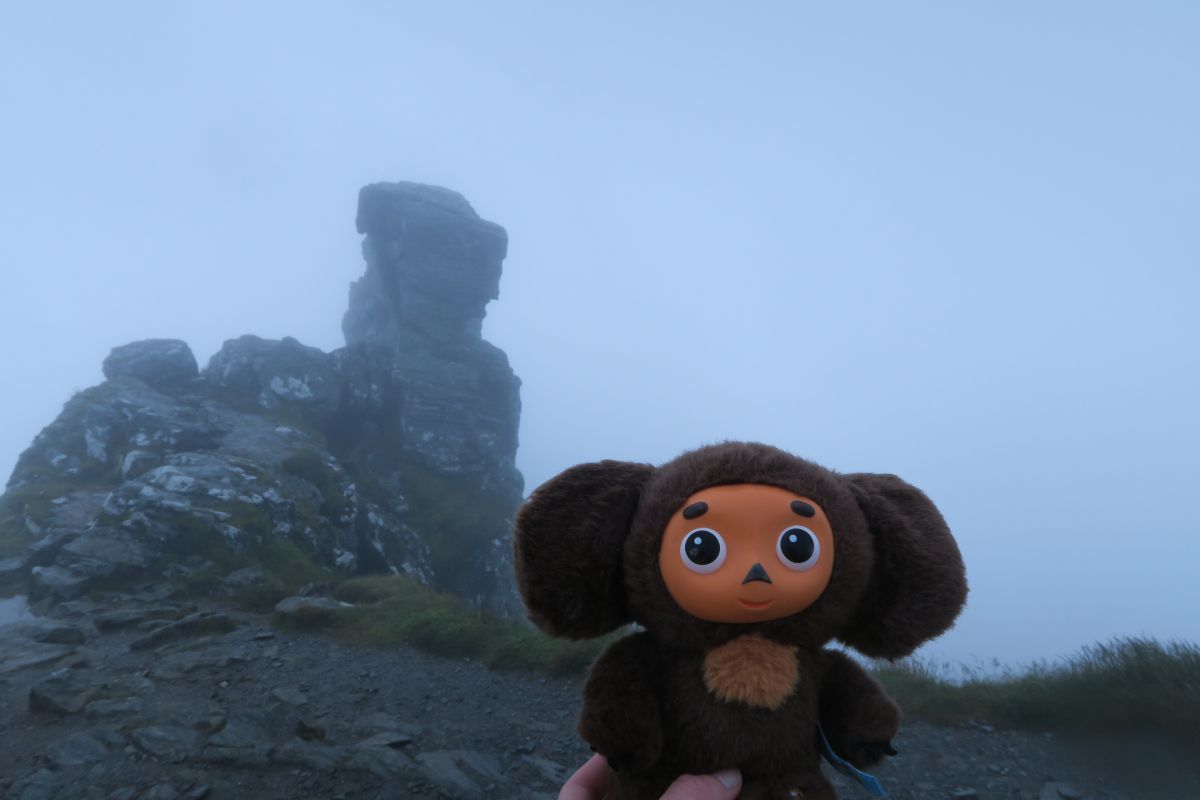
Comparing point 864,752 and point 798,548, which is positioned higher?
point 798,548

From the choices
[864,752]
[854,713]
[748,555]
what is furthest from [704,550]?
[864,752]

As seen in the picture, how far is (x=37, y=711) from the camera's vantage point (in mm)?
6820

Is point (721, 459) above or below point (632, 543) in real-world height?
above

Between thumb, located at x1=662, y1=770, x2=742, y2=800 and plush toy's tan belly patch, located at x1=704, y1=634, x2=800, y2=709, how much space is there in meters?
0.25

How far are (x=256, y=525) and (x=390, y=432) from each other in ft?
62.8

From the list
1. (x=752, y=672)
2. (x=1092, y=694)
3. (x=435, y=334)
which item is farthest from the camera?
(x=435, y=334)

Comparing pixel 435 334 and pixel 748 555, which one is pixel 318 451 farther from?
pixel 748 555

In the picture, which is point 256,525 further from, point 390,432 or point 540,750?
point 390,432

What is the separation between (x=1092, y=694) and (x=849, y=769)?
5.44m

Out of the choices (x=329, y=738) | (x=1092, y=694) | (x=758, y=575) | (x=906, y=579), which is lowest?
(x=329, y=738)

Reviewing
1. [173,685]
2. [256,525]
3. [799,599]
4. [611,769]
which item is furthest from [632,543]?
[256,525]

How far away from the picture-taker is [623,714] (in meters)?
2.28

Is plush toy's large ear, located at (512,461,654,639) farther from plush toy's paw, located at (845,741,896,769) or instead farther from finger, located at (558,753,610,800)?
plush toy's paw, located at (845,741,896,769)

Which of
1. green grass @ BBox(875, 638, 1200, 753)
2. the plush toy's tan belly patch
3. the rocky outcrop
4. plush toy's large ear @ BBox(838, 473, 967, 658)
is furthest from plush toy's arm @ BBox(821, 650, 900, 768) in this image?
the rocky outcrop
